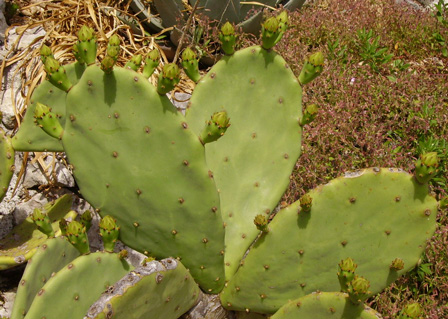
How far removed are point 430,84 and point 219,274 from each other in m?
2.07

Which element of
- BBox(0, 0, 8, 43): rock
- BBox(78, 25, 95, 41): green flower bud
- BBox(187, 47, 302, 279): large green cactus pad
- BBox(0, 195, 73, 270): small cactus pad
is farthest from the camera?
BBox(0, 0, 8, 43): rock

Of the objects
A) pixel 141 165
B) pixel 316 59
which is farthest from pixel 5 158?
pixel 316 59

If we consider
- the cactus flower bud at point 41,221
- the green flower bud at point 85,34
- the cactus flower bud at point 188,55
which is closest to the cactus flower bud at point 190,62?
the cactus flower bud at point 188,55

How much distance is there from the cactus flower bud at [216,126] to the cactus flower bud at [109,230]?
0.41 metres

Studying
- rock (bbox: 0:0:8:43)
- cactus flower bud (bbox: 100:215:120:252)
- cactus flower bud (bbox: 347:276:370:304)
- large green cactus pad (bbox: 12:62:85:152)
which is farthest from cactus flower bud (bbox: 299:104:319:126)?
rock (bbox: 0:0:8:43)

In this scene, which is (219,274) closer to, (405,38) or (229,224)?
(229,224)

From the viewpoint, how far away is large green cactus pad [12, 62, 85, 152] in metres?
2.37

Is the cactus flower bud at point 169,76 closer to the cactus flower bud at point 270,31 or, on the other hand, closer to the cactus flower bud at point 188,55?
the cactus flower bud at point 188,55

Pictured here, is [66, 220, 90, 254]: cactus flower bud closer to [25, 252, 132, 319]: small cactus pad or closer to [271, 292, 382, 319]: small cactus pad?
[25, 252, 132, 319]: small cactus pad

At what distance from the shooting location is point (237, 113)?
2021mm

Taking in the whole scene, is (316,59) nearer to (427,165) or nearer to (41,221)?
(427,165)

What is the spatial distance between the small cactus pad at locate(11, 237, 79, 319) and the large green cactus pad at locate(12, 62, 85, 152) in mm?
550

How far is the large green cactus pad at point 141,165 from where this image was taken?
1.69 m

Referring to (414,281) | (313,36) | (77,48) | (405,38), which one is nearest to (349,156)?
(414,281)
